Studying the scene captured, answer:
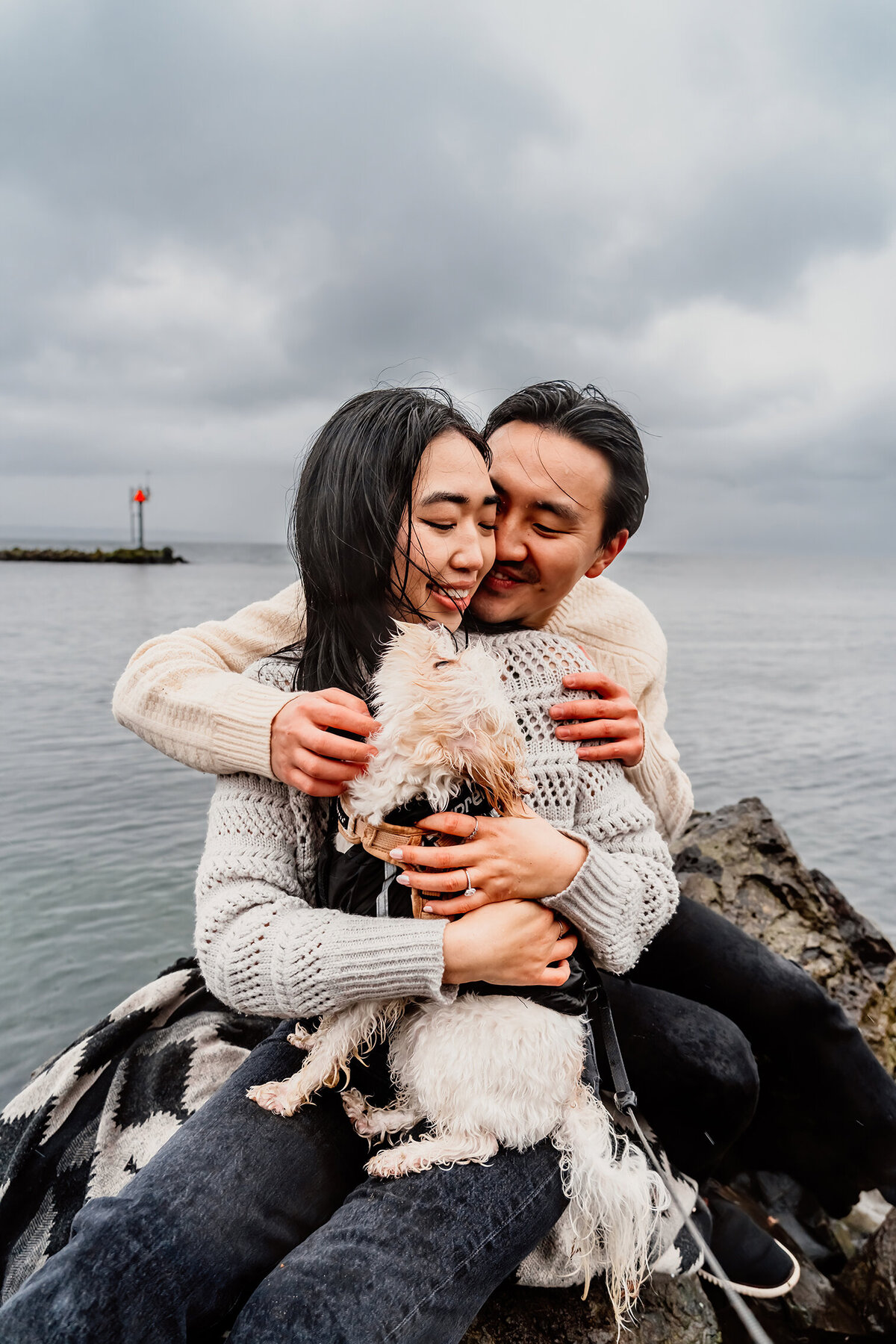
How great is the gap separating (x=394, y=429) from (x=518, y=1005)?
58.0 inches

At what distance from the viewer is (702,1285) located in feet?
8.25

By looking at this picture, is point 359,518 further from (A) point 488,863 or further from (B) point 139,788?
(B) point 139,788

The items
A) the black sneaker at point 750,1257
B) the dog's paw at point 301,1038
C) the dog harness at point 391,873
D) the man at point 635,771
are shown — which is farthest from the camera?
the black sneaker at point 750,1257

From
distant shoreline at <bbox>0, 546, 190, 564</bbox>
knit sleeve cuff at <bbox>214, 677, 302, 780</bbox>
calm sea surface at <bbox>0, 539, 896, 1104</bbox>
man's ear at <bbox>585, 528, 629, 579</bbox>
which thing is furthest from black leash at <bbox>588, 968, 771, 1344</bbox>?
distant shoreline at <bbox>0, 546, 190, 564</bbox>

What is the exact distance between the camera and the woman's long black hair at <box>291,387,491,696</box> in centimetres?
207

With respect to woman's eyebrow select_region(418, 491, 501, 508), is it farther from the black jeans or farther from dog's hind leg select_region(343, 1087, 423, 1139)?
the black jeans

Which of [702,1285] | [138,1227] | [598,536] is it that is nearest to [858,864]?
[702,1285]

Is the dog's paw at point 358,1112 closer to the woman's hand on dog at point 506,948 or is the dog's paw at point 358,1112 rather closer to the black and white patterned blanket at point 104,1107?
the woman's hand on dog at point 506,948

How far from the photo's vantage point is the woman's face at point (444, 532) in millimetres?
2092

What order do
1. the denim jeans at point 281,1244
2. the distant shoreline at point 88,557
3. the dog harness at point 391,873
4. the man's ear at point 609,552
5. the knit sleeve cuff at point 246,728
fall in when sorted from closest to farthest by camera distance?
the denim jeans at point 281,1244, the dog harness at point 391,873, the knit sleeve cuff at point 246,728, the man's ear at point 609,552, the distant shoreline at point 88,557

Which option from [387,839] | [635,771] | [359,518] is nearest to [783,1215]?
[635,771]

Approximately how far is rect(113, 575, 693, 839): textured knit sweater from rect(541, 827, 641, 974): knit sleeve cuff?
2.64 feet

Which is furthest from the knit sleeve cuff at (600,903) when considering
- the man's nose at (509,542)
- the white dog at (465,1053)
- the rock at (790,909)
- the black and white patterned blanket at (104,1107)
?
the rock at (790,909)

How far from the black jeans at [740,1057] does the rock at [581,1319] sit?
1.33ft
